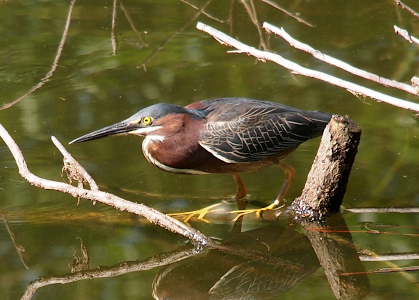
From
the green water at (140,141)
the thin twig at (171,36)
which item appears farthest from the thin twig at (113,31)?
the thin twig at (171,36)

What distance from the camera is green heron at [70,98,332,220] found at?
5.05 m

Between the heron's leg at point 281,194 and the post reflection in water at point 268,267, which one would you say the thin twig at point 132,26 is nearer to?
the heron's leg at point 281,194

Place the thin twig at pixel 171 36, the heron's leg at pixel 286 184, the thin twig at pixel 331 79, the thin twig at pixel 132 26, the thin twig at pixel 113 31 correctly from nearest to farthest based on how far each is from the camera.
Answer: the thin twig at pixel 331 79, the heron's leg at pixel 286 184, the thin twig at pixel 171 36, the thin twig at pixel 113 31, the thin twig at pixel 132 26

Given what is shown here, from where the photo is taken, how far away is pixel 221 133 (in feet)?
17.0

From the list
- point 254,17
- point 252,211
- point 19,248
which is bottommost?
point 19,248

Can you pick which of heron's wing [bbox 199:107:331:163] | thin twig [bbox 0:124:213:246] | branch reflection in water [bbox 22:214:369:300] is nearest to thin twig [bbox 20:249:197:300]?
branch reflection in water [bbox 22:214:369:300]

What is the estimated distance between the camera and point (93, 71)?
7734mm

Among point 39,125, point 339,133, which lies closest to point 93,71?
point 39,125

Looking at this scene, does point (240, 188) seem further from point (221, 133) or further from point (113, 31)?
point (113, 31)

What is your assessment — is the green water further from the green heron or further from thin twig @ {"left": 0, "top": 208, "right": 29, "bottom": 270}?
the green heron

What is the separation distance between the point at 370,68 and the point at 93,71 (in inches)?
139

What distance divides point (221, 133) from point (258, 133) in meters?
0.34

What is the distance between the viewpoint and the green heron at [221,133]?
5051 millimetres

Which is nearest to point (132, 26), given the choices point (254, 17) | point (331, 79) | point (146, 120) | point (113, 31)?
point (113, 31)
